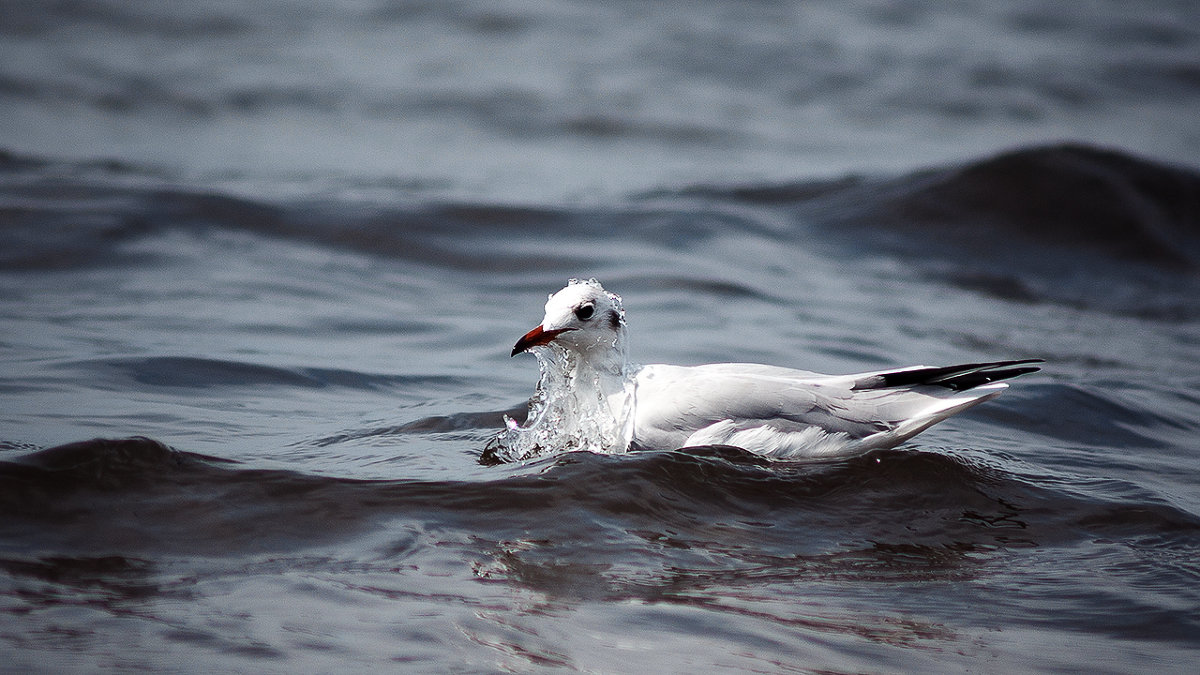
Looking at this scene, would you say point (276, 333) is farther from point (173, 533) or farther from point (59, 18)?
point (59, 18)

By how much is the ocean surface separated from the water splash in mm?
238

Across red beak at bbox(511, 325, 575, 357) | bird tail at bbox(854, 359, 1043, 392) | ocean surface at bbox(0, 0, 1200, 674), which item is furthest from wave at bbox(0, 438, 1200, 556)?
red beak at bbox(511, 325, 575, 357)

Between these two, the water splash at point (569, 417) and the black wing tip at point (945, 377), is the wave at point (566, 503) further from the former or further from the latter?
the black wing tip at point (945, 377)

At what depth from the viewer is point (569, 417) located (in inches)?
224

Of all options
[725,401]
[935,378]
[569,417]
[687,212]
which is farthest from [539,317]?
[935,378]

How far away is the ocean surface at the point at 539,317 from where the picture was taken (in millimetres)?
4039

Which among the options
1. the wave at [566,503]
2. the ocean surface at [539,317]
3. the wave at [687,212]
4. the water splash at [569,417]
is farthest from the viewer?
the wave at [687,212]

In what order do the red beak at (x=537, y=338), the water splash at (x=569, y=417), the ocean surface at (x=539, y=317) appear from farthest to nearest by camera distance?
the water splash at (x=569, y=417) → the red beak at (x=537, y=338) → the ocean surface at (x=539, y=317)

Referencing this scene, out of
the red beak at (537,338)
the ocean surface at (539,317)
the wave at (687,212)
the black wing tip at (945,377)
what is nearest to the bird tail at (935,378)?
the black wing tip at (945,377)

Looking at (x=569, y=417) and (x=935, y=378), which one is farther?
(x=569, y=417)

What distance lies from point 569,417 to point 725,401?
80cm

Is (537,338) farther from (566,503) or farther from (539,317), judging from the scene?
(539,317)

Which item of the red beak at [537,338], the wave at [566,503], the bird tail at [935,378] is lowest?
the wave at [566,503]

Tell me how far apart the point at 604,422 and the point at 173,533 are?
1825 mm
